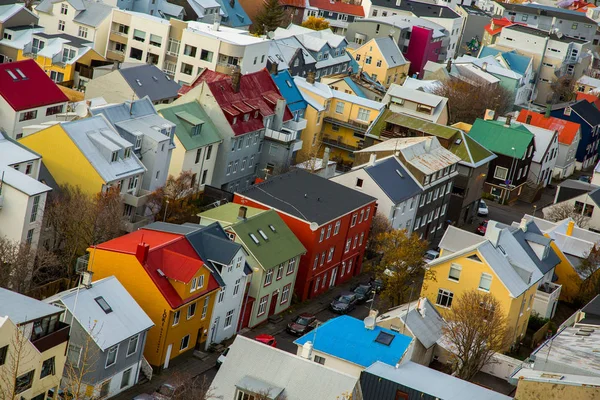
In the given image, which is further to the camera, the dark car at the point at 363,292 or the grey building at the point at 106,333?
the dark car at the point at 363,292

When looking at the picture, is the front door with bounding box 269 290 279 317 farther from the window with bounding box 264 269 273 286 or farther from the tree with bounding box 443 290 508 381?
the tree with bounding box 443 290 508 381

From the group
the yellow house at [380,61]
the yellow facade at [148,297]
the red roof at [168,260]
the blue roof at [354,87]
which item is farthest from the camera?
the yellow house at [380,61]

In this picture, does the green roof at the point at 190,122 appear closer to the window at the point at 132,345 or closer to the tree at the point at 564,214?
the window at the point at 132,345

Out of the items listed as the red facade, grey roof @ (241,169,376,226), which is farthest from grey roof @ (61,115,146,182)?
grey roof @ (241,169,376,226)

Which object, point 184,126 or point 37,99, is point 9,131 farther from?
point 184,126

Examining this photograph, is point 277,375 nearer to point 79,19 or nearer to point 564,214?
point 564,214

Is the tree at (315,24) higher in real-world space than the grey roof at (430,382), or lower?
higher

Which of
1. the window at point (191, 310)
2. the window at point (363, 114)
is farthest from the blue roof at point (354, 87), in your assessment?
the window at point (191, 310)
